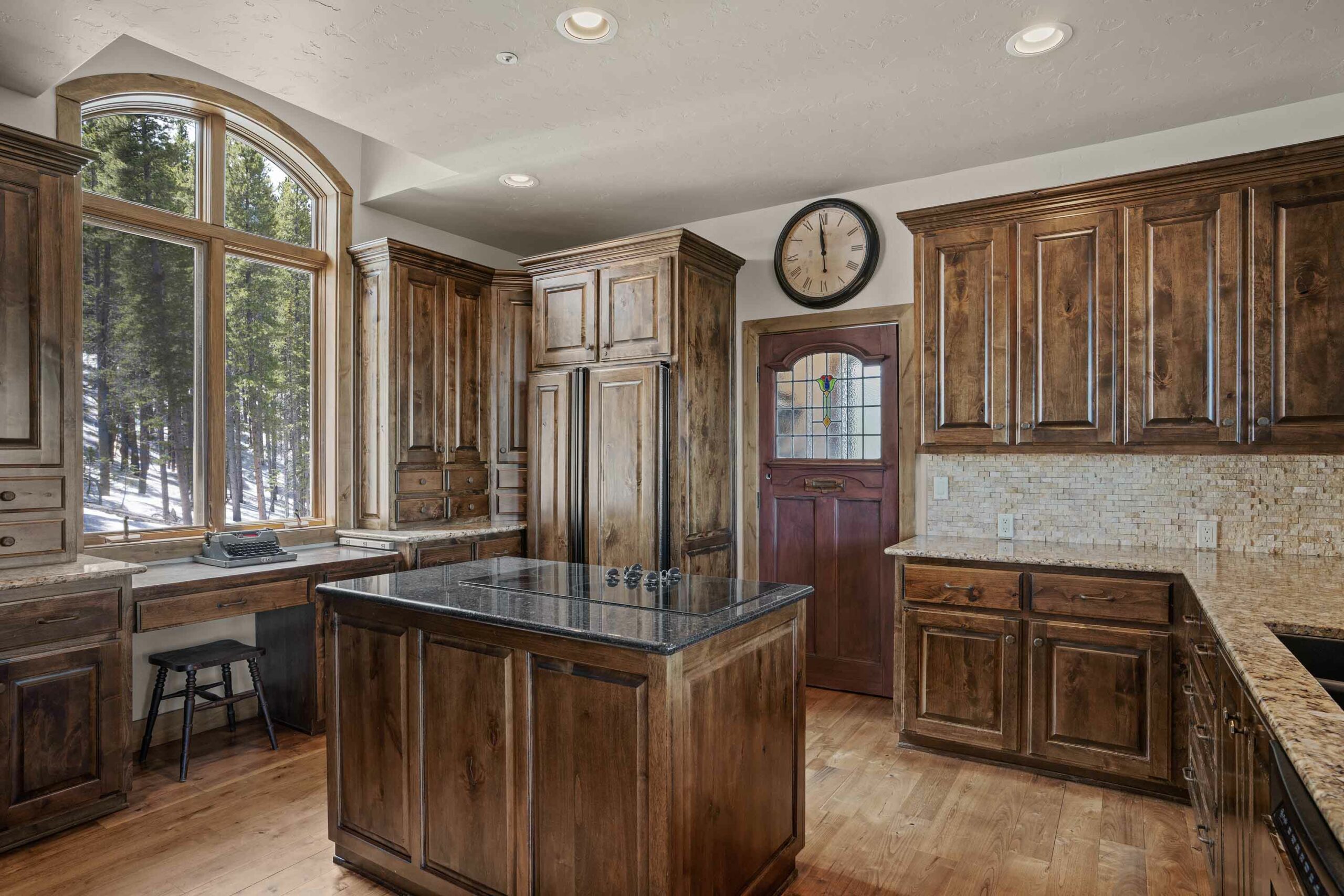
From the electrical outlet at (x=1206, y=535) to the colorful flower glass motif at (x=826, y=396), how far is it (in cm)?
181

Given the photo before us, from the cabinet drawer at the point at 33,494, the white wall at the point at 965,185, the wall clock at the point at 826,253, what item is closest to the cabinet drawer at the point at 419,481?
the cabinet drawer at the point at 33,494

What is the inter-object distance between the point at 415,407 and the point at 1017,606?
335cm

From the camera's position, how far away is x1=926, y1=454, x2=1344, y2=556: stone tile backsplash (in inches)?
119

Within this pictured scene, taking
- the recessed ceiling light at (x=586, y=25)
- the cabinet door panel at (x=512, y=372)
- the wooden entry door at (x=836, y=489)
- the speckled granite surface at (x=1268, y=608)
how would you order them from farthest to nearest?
the cabinet door panel at (x=512, y=372)
the wooden entry door at (x=836, y=489)
the recessed ceiling light at (x=586, y=25)
the speckled granite surface at (x=1268, y=608)

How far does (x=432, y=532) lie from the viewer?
415 centimetres

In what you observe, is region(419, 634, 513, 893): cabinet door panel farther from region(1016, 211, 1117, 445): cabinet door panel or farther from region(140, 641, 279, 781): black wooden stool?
region(1016, 211, 1117, 445): cabinet door panel

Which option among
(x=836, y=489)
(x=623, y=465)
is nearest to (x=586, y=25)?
(x=623, y=465)

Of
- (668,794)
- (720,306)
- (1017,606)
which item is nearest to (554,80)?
(720,306)

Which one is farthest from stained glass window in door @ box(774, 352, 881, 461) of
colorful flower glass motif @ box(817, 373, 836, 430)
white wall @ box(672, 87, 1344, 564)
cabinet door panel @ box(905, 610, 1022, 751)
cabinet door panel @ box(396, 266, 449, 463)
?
cabinet door panel @ box(396, 266, 449, 463)

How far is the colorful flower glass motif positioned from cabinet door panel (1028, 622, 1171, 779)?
5.40ft

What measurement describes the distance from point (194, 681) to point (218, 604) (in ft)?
1.21

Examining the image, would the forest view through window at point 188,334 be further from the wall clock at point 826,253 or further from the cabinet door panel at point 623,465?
the wall clock at point 826,253

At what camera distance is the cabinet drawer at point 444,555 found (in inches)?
155

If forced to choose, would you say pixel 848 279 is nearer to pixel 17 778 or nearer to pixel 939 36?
pixel 939 36
